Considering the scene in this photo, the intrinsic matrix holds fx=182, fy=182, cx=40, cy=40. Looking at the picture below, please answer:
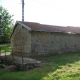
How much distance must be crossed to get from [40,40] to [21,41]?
2680mm

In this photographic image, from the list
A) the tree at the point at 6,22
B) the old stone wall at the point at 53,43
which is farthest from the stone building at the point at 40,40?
the tree at the point at 6,22

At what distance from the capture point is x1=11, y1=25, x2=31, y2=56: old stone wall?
22.0 metres

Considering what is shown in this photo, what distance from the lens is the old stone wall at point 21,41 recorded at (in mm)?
22047

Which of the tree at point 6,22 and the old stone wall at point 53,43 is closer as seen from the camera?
the old stone wall at point 53,43

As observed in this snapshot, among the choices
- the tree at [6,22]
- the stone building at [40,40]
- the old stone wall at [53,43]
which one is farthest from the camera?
the tree at [6,22]

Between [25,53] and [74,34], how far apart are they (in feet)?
28.0

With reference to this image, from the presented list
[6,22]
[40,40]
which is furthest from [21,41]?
[6,22]

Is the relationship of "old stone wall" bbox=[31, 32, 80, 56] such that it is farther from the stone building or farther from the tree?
the tree

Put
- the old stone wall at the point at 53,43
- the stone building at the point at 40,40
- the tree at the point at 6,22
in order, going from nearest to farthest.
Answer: the stone building at the point at 40,40 < the old stone wall at the point at 53,43 < the tree at the point at 6,22

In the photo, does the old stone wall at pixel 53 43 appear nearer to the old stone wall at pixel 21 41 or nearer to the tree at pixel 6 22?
the old stone wall at pixel 21 41

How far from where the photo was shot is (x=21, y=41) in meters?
23.5

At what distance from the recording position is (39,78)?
37.4ft

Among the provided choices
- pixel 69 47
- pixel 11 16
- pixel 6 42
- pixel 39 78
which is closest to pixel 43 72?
pixel 39 78

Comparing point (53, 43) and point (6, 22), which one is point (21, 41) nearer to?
point (53, 43)
